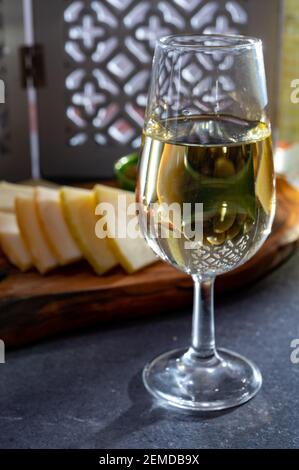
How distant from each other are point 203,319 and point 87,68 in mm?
697

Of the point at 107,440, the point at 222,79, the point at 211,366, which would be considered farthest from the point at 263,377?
the point at 222,79

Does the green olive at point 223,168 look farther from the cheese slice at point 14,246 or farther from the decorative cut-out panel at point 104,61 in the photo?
the decorative cut-out panel at point 104,61

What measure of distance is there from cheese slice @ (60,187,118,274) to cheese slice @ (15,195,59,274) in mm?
40

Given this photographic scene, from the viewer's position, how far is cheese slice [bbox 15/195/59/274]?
1.03 meters

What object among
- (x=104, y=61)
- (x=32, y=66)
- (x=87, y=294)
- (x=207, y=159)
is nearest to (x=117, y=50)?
(x=104, y=61)

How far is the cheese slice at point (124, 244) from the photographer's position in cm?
100

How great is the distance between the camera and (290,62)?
1.62 meters

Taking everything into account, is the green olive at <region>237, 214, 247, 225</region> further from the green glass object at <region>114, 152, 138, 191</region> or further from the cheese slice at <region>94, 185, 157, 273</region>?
the green glass object at <region>114, 152, 138, 191</region>

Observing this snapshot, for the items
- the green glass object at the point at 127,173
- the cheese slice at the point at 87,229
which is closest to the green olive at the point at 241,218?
the cheese slice at the point at 87,229

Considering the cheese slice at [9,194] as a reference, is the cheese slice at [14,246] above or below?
below

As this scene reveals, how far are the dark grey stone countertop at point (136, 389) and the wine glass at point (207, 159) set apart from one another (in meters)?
0.04

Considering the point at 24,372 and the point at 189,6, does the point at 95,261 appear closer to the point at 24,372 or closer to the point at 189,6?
the point at 24,372

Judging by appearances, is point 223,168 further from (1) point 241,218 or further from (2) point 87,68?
(2) point 87,68
